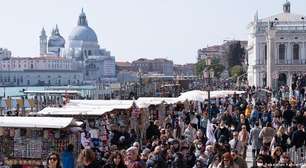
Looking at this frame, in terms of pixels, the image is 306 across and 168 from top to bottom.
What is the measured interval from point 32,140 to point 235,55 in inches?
3880

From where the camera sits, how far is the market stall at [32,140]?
43.5ft

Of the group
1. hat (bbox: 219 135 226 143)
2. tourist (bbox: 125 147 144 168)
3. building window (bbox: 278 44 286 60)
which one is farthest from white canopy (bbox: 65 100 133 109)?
building window (bbox: 278 44 286 60)

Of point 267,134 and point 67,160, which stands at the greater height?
point 267,134

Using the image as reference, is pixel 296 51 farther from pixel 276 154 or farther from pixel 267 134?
pixel 276 154

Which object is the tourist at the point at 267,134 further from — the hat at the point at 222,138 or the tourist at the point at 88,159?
the tourist at the point at 88,159

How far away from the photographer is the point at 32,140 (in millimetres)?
13367

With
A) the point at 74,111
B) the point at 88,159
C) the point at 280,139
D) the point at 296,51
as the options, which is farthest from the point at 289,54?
the point at 88,159

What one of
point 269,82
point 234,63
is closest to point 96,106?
point 269,82

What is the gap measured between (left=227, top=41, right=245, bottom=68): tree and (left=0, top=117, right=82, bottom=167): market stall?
316 ft

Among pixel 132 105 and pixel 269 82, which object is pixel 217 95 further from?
pixel 269 82

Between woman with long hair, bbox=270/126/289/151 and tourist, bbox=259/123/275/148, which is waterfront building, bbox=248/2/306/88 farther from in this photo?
woman with long hair, bbox=270/126/289/151

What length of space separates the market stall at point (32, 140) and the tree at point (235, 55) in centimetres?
9632

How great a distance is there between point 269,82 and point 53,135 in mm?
39468

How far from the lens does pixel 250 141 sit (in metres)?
15.0
